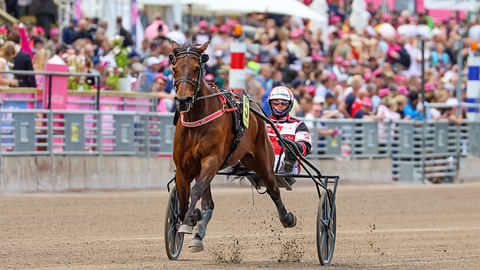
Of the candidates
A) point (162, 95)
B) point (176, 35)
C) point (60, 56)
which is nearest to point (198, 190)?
point (162, 95)

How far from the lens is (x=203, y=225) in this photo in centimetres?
921

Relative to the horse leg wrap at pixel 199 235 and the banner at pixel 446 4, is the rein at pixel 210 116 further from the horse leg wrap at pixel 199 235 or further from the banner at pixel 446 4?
the banner at pixel 446 4

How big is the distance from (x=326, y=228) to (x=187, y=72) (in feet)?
6.49

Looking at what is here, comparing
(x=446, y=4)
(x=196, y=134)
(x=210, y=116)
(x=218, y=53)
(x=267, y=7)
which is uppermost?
(x=446, y=4)

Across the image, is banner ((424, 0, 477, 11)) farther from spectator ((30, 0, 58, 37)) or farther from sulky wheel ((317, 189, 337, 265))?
sulky wheel ((317, 189, 337, 265))

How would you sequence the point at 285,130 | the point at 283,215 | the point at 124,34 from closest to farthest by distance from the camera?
the point at 283,215, the point at 285,130, the point at 124,34

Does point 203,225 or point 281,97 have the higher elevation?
point 281,97

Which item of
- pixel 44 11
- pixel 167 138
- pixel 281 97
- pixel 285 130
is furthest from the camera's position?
pixel 44 11

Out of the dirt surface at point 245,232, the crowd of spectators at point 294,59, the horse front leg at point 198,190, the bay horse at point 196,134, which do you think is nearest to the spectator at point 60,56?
the crowd of spectators at point 294,59

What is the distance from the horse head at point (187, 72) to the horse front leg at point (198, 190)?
19.4 inches

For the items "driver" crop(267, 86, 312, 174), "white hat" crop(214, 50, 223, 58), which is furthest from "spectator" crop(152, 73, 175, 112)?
"driver" crop(267, 86, 312, 174)

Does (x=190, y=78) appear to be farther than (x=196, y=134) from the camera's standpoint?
No

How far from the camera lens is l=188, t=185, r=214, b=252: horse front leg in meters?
8.84

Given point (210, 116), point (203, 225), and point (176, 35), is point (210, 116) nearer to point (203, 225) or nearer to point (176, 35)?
point (203, 225)
